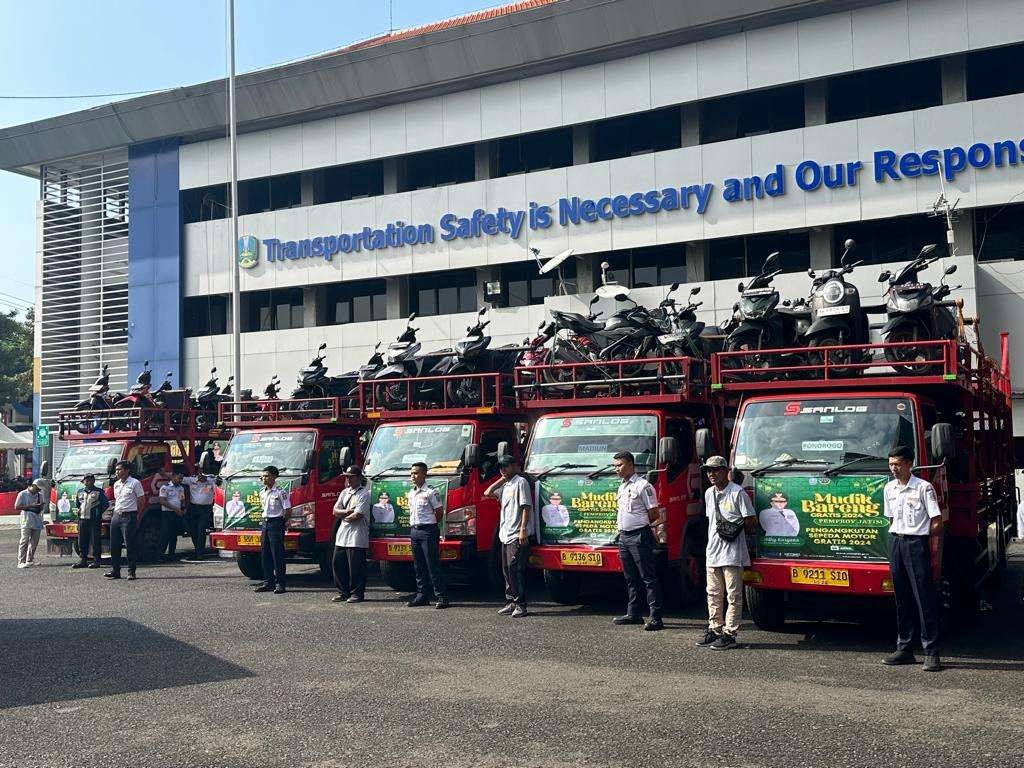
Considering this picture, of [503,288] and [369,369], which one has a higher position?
[503,288]

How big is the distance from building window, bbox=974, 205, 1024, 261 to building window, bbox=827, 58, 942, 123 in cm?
297

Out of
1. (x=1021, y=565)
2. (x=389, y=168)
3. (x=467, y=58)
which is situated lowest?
(x=1021, y=565)

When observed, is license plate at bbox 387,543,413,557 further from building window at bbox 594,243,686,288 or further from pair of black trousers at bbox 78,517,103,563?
building window at bbox 594,243,686,288

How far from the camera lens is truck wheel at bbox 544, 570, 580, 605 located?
11648 millimetres

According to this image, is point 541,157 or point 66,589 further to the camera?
point 541,157

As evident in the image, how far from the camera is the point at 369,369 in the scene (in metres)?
15.8

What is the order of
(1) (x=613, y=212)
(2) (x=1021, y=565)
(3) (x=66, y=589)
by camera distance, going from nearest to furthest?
(3) (x=66, y=589)
(2) (x=1021, y=565)
(1) (x=613, y=212)

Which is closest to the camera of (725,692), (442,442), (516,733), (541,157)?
(516,733)

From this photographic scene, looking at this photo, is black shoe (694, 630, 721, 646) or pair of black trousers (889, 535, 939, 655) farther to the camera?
black shoe (694, 630, 721, 646)

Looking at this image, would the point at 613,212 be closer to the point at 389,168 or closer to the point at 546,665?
the point at 389,168

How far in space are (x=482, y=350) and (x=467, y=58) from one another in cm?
1467

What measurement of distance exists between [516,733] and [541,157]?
73.0ft

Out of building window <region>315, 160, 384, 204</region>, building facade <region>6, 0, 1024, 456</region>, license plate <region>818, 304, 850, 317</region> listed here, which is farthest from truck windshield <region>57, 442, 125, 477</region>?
building window <region>315, 160, 384, 204</region>

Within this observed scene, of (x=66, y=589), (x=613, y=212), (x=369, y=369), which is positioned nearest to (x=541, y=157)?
(x=613, y=212)
